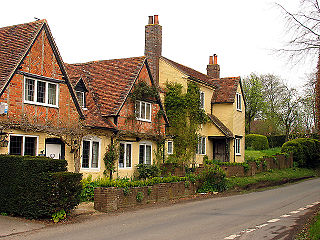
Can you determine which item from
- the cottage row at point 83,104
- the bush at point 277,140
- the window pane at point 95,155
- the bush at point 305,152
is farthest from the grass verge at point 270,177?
the bush at point 277,140

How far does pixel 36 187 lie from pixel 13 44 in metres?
8.65

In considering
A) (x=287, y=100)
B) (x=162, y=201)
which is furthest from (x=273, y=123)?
(x=162, y=201)

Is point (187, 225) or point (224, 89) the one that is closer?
point (187, 225)

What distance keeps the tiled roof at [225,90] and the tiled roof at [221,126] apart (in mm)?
1691

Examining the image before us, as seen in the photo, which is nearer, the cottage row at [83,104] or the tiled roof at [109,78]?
the cottage row at [83,104]

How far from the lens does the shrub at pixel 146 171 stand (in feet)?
85.0

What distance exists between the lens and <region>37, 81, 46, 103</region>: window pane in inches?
765

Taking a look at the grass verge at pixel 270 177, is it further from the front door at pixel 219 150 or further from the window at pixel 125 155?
the window at pixel 125 155

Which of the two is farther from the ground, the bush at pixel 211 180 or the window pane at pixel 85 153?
the window pane at pixel 85 153

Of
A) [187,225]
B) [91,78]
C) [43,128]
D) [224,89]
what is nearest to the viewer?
[187,225]

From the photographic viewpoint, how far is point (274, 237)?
37.5ft

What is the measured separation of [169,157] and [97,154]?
889cm

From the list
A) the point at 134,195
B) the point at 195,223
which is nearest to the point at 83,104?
the point at 134,195

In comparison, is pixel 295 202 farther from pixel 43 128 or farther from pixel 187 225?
pixel 43 128
